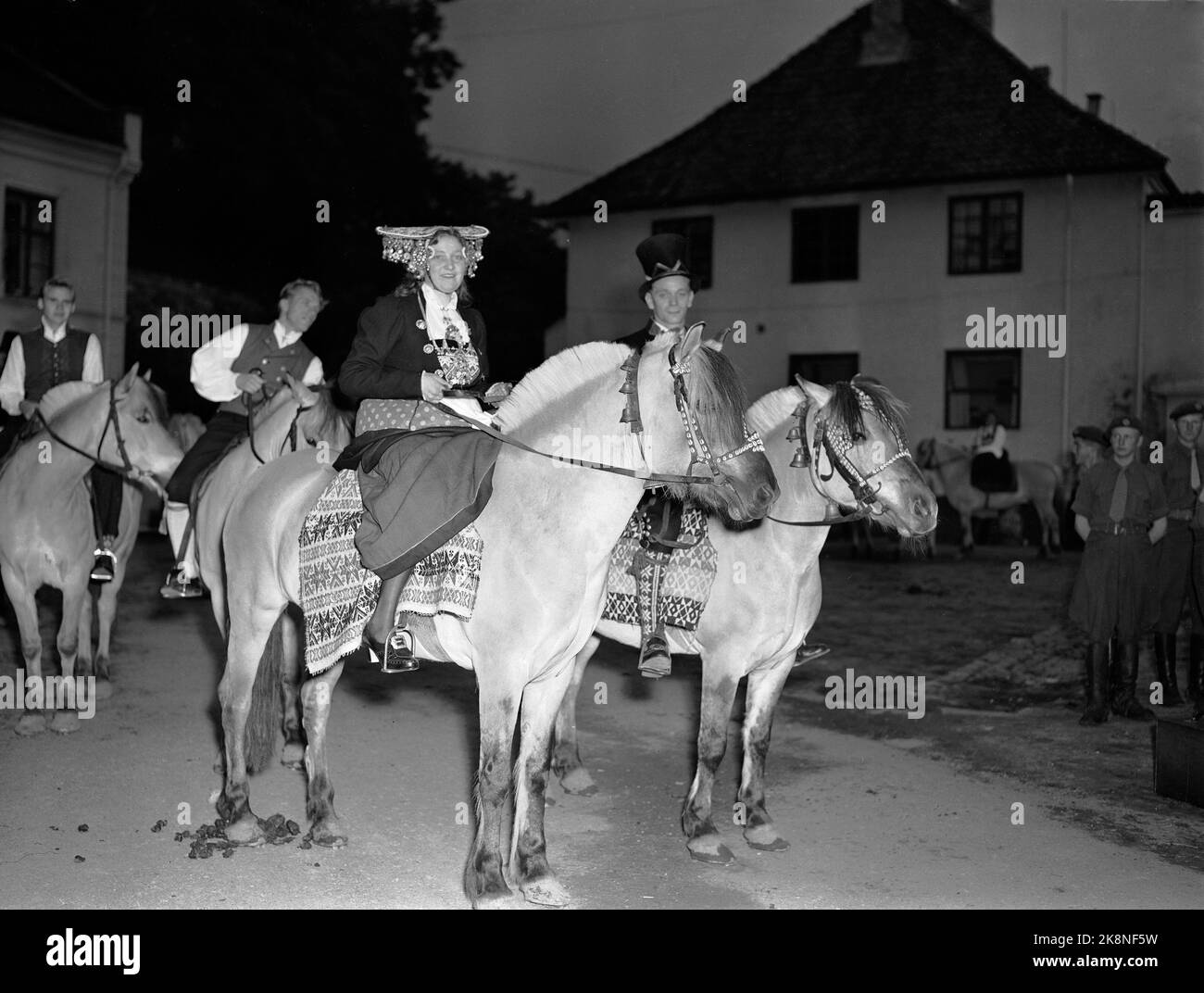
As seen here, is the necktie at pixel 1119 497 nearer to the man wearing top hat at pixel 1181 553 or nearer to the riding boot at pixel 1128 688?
the man wearing top hat at pixel 1181 553

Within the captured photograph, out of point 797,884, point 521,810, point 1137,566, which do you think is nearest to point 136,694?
point 521,810

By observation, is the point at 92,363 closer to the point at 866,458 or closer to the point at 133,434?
the point at 133,434

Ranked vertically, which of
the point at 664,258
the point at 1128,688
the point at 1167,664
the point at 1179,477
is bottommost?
the point at 1128,688

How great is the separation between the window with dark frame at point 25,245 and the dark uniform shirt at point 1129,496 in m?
20.6

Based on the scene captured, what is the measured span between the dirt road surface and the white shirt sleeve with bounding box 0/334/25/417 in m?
2.25

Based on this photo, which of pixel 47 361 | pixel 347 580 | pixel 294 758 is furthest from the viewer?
→ pixel 47 361

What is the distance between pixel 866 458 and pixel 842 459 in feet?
0.38

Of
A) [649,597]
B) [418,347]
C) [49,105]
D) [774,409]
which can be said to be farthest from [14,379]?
[49,105]

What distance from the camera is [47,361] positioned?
29.9ft

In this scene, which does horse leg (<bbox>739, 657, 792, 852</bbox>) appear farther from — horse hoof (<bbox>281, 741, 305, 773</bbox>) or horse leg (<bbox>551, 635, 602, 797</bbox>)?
horse hoof (<bbox>281, 741, 305, 773</bbox>)

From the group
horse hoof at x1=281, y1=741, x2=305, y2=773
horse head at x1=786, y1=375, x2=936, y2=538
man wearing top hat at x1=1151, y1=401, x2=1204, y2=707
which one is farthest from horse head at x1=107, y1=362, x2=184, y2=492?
man wearing top hat at x1=1151, y1=401, x2=1204, y2=707

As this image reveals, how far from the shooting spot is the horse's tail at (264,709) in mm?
6707

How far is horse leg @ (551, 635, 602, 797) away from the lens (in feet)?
23.2
